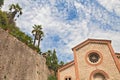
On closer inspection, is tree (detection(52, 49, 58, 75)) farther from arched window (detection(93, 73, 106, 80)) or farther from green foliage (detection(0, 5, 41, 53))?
arched window (detection(93, 73, 106, 80))

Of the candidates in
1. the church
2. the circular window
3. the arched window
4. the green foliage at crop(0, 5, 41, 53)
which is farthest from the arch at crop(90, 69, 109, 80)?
the green foliage at crop(0, 5, 41, 53)

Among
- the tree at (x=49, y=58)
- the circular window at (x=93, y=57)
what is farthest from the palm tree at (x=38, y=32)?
the circular window at (x=93, y=57)

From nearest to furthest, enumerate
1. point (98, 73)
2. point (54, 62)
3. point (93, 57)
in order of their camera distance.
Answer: point (98, 73) → point (93, 57) → point (54, 62)

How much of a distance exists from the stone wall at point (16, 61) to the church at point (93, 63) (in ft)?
22.3

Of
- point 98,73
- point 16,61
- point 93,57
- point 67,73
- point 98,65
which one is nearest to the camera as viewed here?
point 98,73

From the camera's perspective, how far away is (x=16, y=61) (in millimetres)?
38344

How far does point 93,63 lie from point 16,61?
12.1 metres

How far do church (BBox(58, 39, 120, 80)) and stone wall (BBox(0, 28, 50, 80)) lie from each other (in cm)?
679

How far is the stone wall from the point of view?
3483 centimetres

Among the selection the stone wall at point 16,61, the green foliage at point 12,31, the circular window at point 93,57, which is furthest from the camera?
the green foliage at point 12,31

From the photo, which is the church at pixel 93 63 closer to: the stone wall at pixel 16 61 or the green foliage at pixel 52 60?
the stone wall at pixel 16 61

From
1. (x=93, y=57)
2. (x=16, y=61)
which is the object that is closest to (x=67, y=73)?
(x=93, y=57)

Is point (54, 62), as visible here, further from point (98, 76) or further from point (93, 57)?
point (98, 76)

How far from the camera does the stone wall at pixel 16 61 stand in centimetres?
3483
